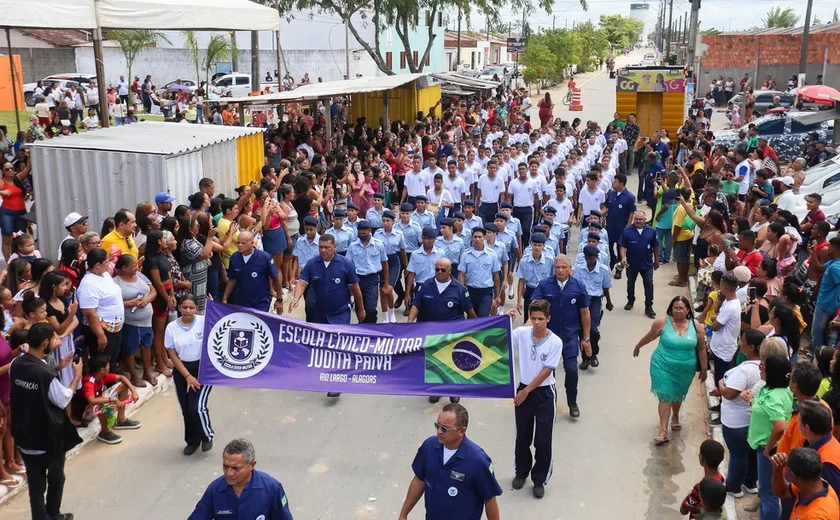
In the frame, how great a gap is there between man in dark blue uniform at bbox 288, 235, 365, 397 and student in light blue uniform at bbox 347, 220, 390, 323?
108 cm

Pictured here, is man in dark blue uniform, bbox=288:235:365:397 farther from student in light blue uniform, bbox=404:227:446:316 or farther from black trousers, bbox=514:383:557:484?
black trousers, bbox=514:383:557:484

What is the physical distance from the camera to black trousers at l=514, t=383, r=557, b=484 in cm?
722

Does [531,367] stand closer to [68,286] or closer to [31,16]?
[68,286]

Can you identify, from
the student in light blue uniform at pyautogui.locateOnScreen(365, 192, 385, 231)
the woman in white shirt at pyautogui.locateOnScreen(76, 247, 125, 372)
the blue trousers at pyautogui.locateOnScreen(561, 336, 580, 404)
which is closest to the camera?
the woman in white shirt at pyautogui.locateOnScreen(76, 247, 125, 372)

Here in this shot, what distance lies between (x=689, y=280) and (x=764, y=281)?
18.5ft

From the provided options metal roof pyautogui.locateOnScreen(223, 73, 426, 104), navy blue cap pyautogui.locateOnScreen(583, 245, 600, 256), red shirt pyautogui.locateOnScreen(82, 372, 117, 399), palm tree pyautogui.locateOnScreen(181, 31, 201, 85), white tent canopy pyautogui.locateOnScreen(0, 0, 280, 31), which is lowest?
red shirt pyautogui.locateOnScreen(82, 372, 117, 399)

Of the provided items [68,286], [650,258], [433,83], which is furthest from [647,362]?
[433,83]

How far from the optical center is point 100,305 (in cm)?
823

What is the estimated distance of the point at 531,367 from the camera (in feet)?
23.5

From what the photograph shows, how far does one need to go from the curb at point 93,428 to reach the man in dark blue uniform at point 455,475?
3.73 m

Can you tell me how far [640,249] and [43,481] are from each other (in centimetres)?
823

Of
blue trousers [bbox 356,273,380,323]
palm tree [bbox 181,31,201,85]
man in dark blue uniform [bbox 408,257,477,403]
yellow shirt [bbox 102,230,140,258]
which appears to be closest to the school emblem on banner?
man in dark blue uniform [bbox 408,257,477,403]

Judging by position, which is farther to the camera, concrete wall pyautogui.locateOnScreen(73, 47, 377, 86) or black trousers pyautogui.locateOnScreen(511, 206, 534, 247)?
concrete wall pyautogui.locateOnScreen(73, 47, 377, 86)

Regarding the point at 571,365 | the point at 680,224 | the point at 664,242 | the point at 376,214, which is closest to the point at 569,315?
the point at 571,365
